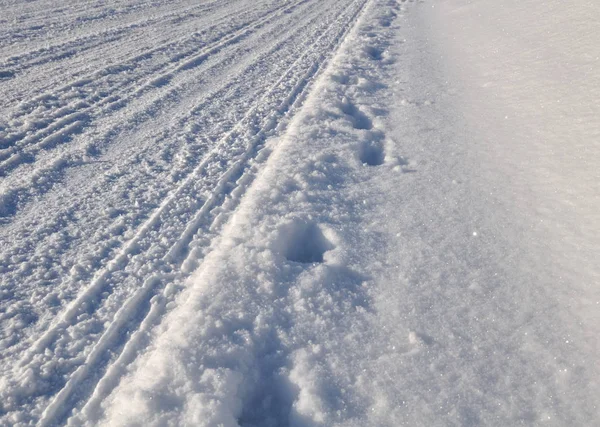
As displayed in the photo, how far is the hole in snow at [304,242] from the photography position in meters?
3.03

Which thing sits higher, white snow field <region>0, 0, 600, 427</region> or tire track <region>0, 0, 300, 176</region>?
tire track <region>0, 0, 300, 176</region>

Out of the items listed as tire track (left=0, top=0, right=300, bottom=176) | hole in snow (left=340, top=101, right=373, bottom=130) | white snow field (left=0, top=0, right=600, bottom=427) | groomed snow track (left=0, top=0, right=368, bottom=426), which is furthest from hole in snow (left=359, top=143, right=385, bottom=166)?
tire track (left=0, top=0, right=300, bottom=176)

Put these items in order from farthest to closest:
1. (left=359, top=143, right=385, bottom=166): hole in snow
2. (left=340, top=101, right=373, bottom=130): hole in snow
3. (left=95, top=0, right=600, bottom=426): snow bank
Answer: (left=340, top=101, right=373, bottom=130): hole in snow → (left=359, top=143, right=385, bottom=166): hole in snow → (left=95, top=0, right=600, bottom=426): snow bank

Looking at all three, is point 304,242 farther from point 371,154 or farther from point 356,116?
point 356,116

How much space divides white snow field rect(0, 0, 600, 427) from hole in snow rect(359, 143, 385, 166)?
2cm

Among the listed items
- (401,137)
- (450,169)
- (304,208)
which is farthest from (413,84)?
(304,208)

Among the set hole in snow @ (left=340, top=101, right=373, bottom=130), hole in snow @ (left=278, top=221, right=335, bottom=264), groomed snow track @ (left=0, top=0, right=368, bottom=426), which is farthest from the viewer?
hole in snow @ (left=340, top=101, right=373, bottom=130)

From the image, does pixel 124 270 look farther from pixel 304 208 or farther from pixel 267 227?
pixel 304 208

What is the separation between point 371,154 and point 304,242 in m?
1.45

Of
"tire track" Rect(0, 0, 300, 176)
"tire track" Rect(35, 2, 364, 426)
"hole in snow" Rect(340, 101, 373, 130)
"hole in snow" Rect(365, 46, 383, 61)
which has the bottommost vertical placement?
"hole in snow" Rect(365, 46, 383, 61)

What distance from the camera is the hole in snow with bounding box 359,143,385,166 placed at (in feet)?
13.6

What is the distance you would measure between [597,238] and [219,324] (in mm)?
2371

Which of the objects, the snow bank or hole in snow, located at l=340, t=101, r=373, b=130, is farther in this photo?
hole in snow, located at l=340, t=101, r=373, b=130

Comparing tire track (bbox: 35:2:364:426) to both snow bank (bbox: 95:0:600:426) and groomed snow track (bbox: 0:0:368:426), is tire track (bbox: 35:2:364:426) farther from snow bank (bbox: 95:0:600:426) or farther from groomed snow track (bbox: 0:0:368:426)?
snow bank (bbox: 95:0:600:426)
